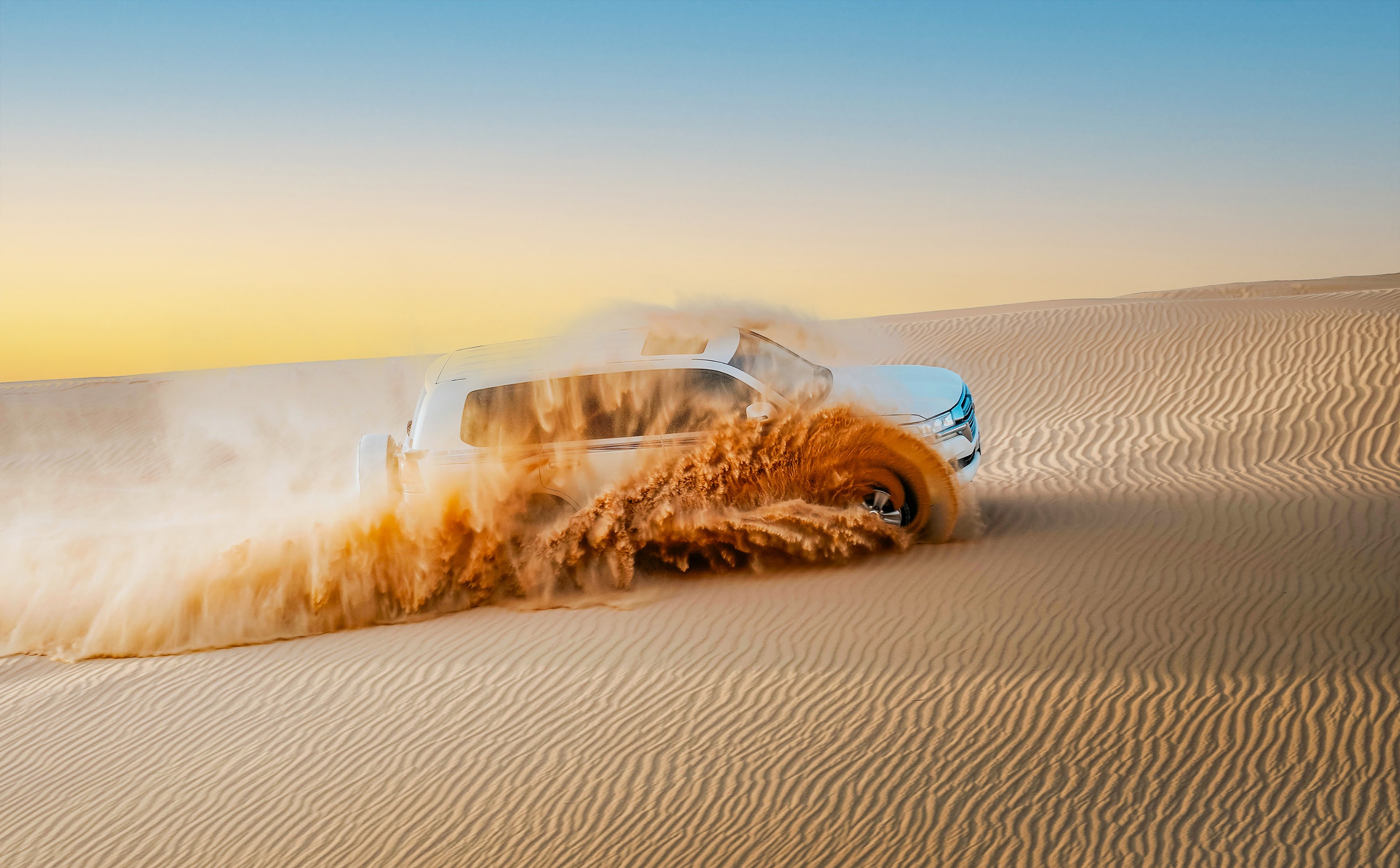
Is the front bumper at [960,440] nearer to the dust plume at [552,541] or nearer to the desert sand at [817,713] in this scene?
the dust plume at [552,541]

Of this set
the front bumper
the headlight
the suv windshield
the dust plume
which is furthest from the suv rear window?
the front bumper

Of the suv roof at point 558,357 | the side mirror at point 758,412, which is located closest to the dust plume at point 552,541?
the side mirror at point 758,412

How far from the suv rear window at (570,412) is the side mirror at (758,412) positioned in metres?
0.43

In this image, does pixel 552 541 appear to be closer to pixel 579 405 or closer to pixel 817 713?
pixel 579 405

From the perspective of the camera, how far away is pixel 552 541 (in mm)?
7098

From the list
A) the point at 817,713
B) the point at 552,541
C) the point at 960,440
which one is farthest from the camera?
the point at 960,440

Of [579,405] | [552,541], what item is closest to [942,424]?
[579,405]

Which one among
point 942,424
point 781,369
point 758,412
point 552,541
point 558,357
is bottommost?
point 552,541

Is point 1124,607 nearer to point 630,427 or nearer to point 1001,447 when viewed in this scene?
point 630,427

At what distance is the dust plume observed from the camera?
7043 mm

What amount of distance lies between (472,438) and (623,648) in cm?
215

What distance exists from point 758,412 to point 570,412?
142 cm

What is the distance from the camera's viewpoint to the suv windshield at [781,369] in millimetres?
7348

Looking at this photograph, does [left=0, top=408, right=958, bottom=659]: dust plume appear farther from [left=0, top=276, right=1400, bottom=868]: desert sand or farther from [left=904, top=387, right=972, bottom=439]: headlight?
[left=0, top=276, right=1400, bottom=868]: desert sand
